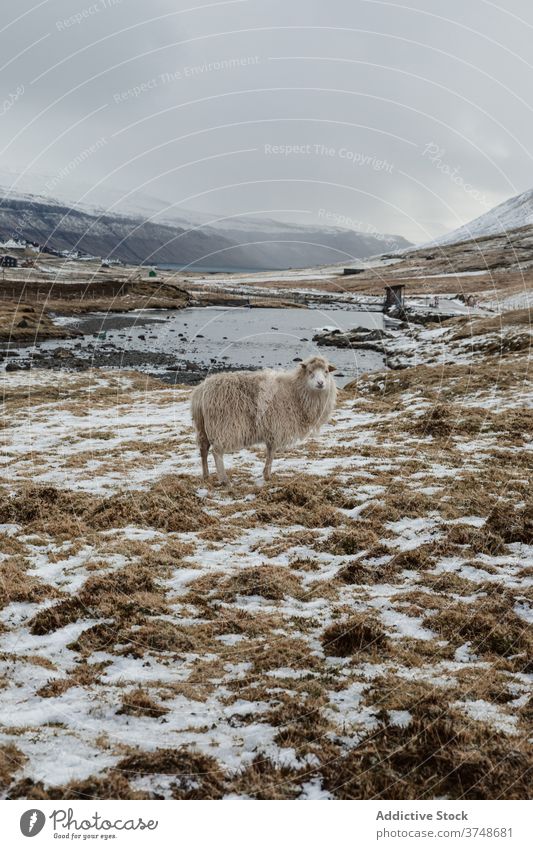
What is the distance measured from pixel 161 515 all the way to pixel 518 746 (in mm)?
8375

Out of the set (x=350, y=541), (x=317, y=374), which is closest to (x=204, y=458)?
(x=317, y=374)

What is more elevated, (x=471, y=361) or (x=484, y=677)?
(x=471, y=361)

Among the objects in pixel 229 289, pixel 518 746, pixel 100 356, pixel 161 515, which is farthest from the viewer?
pixel 229 289

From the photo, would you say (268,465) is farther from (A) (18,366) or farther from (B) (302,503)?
(A) (18,366)

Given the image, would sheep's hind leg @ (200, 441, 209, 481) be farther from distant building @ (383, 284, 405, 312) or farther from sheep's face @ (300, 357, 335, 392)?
distant building @ (383, 284, 405, 312)

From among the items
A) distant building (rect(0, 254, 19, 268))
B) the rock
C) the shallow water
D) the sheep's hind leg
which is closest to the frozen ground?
the sheep's hind leg

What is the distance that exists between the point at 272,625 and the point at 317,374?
25.3 ft

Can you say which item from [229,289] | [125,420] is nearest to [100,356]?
[125,420]

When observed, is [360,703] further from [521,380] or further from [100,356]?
[100,356]

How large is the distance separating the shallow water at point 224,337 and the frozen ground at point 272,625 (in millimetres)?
23403

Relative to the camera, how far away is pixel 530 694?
19.9 feet

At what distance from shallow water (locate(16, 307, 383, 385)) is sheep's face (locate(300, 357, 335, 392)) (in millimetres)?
21358

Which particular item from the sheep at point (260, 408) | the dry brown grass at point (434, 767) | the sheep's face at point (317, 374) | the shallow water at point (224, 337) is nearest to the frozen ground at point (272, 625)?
the dry brown grass at point (434, 767)

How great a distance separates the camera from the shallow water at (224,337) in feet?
144
